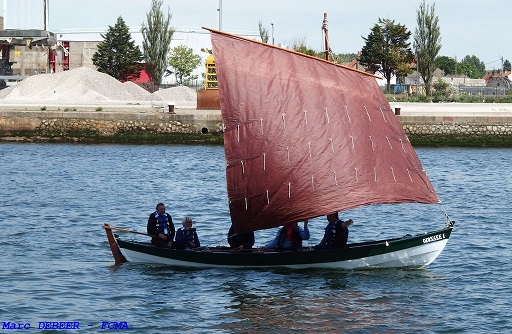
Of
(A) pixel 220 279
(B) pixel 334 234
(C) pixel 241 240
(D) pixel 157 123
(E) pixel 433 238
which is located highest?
(D) pixel 157 123

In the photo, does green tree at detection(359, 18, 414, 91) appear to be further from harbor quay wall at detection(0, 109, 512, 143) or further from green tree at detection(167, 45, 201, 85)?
harbor quay wall at detection(0, 109, 512, 143)

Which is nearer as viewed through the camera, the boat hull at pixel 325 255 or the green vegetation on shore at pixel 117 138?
the boat hull at pixel 325 255

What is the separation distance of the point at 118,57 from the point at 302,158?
80297 mm

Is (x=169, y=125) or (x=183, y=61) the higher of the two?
(x=183, y=61)

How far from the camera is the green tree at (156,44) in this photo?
101375mm

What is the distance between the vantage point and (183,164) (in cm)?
5697

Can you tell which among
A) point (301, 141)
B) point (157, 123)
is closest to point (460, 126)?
point (157, 123)

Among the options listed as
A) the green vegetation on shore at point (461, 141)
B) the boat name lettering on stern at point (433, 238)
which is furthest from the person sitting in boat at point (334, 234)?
the green vegetation on shore at point (461, 141)

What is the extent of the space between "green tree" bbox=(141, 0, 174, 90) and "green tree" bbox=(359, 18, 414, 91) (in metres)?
20.7

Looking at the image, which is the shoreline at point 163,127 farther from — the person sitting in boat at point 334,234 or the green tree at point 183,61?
the green tree at point 183,61

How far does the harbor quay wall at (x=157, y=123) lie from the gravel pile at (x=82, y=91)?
51.6ft

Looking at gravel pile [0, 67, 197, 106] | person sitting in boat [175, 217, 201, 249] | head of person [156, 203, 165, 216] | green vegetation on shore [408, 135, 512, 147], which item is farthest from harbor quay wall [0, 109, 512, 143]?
person sitting in boat [175, 217, 201, 249]

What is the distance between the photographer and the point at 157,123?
6700cm

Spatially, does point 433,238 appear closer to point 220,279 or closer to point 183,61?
point 220,279
